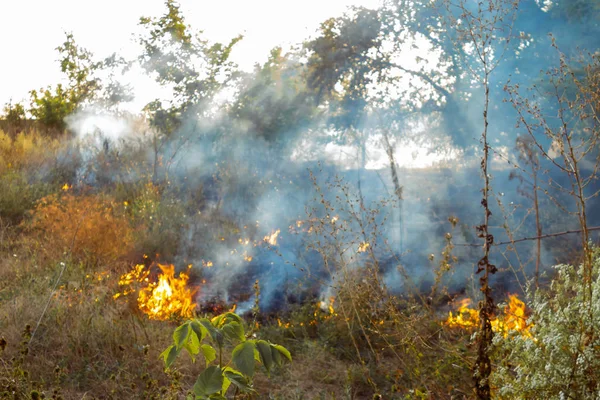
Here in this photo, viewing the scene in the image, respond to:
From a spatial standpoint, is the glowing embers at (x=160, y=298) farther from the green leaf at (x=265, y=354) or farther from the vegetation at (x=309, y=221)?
the green leaf at (x=265, y=354)

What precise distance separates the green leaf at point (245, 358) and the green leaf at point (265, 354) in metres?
0.03

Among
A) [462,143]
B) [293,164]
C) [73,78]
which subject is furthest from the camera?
[73,78]

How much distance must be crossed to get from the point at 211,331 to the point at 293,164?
8.91 metres

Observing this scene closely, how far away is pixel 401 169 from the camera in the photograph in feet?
43.9

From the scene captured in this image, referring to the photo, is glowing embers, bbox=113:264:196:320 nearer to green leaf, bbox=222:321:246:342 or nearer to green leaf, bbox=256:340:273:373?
green leaf, bbox=222:321:246:342

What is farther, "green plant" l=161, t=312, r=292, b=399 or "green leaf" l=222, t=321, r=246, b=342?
"green leaf" l=222, t=321, r=246, b=342

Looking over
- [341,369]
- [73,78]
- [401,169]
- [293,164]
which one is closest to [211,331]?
[341,369]

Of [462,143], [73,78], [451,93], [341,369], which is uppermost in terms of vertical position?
[73,78]

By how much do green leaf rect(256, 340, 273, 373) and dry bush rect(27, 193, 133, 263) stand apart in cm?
450

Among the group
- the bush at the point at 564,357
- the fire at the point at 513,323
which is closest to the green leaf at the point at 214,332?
the bush at the point at 564,357

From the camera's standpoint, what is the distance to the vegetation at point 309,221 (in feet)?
10.6

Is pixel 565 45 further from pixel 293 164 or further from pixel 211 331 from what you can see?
pixel 211 331

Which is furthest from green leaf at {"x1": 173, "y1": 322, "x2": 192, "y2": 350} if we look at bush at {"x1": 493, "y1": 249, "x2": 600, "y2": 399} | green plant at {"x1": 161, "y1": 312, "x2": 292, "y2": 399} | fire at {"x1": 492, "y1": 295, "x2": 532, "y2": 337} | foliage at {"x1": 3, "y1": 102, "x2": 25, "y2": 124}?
foliage at {"x1": 3, "y1": 102, "x2": 25, "y2": 124}

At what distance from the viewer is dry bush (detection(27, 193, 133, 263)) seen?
5977mm
